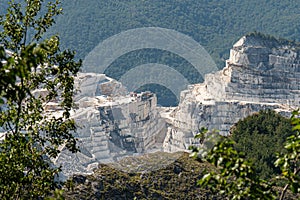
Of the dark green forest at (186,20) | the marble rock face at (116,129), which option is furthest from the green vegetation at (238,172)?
the dark green forest at (186,20)

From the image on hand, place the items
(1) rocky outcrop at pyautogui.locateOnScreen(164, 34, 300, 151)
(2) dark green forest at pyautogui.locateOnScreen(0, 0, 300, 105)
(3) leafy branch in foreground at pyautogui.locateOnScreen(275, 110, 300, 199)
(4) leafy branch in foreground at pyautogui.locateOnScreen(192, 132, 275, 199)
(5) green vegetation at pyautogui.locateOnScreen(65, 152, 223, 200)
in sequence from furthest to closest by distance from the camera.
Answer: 1. (2) dark green forest at pyautogui.locateOnScreen(0, 0, 300, 105)
2. (1) rocky outcrop at pyautogui.locateOnScreen(164, 34, 300, 151)
3. (5) green vegetation at pyautogui.locateOnScreen(65, 152, 223, 200)
4. (3) leafy branch in foreground at pyautogui.locateOnScreen(275, 110, 300, 199)
5. (4) leafy branch in foreground at pyautogui.locateOnScreen(192, 132, 275, 199)

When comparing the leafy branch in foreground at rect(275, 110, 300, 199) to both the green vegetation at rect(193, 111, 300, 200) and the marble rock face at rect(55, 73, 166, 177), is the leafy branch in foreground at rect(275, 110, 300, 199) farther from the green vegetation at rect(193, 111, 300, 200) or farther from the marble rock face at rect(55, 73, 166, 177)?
the marble rock face at rect(55, 73, 166, 177)

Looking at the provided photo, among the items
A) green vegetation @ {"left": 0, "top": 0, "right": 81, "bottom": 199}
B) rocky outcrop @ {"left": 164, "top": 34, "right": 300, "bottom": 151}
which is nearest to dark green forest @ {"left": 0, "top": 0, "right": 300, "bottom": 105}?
rocky outcrop @ {"left": 164, "top": 34, "right": 300, "bottom": 151}

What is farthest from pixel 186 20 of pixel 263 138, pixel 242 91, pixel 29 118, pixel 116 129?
pixel 29 118

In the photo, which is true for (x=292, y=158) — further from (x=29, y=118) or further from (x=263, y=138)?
(x=263, y=138)

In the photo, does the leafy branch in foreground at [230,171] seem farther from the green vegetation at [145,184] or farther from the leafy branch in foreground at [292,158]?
the green vegetation at [145,184]

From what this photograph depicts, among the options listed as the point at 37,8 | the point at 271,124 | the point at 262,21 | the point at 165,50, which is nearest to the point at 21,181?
the point at 37,8

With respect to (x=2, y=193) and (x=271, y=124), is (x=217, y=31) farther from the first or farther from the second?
(x=2, y=193)
